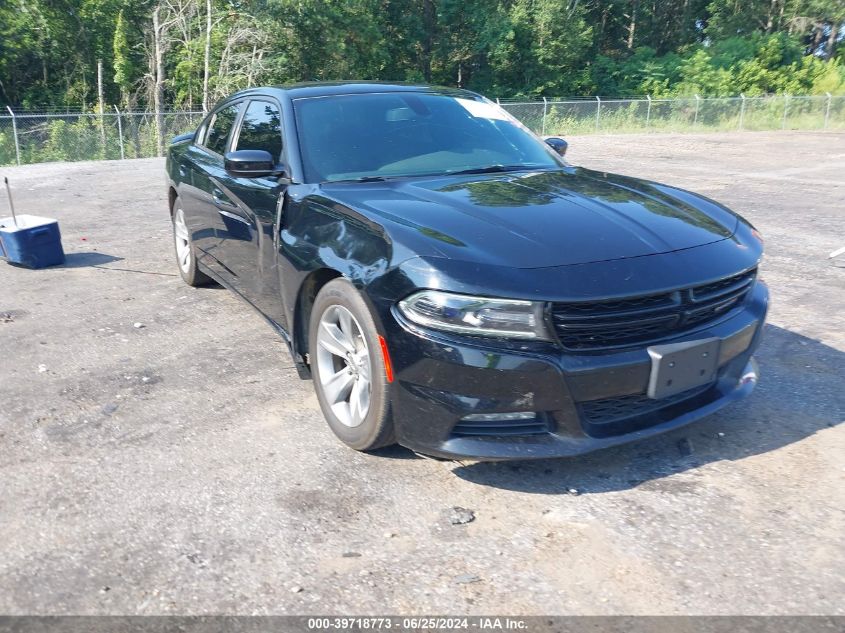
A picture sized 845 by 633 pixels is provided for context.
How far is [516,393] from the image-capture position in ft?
10.1

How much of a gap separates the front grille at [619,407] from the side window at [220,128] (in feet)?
11.4

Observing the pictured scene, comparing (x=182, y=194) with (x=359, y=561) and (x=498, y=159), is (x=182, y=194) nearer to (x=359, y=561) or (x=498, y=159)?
(x=498, y=159)

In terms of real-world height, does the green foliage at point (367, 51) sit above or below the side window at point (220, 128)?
above

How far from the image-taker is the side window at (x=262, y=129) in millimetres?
4629

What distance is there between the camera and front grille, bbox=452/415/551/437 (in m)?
3.17

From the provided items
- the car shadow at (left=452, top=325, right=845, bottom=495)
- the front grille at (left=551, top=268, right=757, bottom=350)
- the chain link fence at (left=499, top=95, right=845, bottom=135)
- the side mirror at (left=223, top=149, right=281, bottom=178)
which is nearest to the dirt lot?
the car shadow at (left=452, top=325, right=845, bottom=495)

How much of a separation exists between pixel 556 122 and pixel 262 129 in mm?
25536

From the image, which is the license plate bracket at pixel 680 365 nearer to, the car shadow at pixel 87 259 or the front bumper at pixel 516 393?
the front bumper at pixel 516 393

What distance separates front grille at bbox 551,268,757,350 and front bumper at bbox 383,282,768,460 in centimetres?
5

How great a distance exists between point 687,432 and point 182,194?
4424 millimetres

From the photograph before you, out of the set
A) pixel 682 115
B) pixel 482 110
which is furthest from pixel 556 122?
pixel 482 110

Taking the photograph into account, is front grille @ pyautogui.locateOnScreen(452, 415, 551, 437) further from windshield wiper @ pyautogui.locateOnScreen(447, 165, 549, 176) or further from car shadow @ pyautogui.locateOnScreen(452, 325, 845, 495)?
windshield wiper @ pyautogui.locateOnScreen(447, 165, 549, 176)

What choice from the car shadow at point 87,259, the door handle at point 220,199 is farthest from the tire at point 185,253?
the car shadow at point 87,259

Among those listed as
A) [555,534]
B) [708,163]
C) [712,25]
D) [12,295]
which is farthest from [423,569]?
[712,25]
